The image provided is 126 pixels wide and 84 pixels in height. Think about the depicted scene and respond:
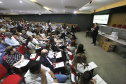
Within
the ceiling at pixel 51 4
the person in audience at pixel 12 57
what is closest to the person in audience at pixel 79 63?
the person in audience at pixel 12 57

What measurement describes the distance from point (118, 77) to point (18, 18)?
19.5 meters

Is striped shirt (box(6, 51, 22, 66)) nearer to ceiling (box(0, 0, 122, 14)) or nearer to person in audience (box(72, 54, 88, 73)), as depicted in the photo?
person in audience (box(72, 54, 88, 73))

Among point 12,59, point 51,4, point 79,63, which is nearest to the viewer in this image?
point 79,63

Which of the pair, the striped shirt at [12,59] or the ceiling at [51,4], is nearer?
the striped shirt at [12,59]

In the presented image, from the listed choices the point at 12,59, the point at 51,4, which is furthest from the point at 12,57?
Result: the point at 51,4

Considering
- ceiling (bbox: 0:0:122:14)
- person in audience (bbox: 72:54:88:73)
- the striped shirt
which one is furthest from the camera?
ceiling (bbox: 0:0:122:14)

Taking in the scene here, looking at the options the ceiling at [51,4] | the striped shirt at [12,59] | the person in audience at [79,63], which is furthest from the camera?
the ceiling at [51,4]

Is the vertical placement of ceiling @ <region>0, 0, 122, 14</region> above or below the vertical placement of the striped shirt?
above

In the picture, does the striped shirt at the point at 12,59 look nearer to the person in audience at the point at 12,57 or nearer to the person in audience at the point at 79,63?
the person in audience at the point at 12,57

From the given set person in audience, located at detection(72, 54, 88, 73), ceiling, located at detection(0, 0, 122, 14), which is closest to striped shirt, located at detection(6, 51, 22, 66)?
person in audience, located at detection(72, 54, 88, 73)

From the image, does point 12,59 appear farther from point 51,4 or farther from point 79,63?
point 51,4

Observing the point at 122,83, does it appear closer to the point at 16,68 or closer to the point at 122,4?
the point at 16,68

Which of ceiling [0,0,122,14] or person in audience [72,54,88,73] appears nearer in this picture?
person in audience [72,54,88,73]

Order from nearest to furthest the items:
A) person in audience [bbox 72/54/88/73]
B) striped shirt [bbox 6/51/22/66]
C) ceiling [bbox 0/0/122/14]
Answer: person in audience [bbox 72/54/88/73], striped shirt [bbox 6/51/22/66], ceiling [bbox 0/0/122/14]
